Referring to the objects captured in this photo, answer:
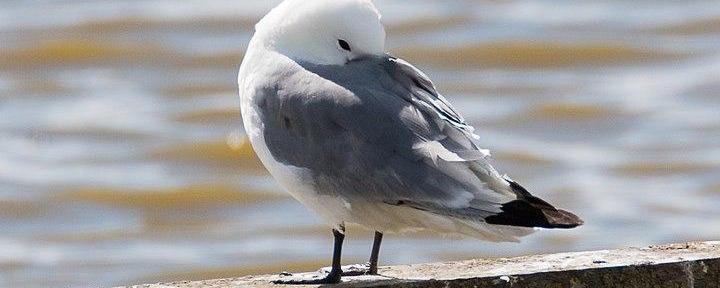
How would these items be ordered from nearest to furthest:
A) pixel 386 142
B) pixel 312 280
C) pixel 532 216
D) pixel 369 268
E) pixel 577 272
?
pixel 532 216, pixel 577 272, pixel 386 142, pixel 312 280, pixel 369 268

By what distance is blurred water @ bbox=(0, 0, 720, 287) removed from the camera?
355 inches

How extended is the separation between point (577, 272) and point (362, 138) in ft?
2.07

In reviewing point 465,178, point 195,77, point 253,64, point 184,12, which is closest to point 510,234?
point 465,178

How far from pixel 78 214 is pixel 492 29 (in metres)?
3.74

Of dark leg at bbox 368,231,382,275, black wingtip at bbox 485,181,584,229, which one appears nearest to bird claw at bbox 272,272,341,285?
dark leg at bbox 368,231,382,275

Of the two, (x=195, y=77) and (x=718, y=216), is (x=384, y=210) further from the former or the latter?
(x=195, y=77)

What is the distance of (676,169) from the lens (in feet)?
33.0

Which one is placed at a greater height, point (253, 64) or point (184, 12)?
point (184, 12)

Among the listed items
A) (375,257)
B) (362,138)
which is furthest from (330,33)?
(375,257)

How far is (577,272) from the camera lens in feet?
14.0

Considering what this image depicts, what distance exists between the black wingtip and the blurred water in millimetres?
4315

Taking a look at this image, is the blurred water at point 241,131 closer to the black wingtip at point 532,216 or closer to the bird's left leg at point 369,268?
the bird's left leg at point 369,268

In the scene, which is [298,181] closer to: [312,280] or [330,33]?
[312,280]

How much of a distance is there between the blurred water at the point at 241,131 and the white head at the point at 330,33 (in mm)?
3791
